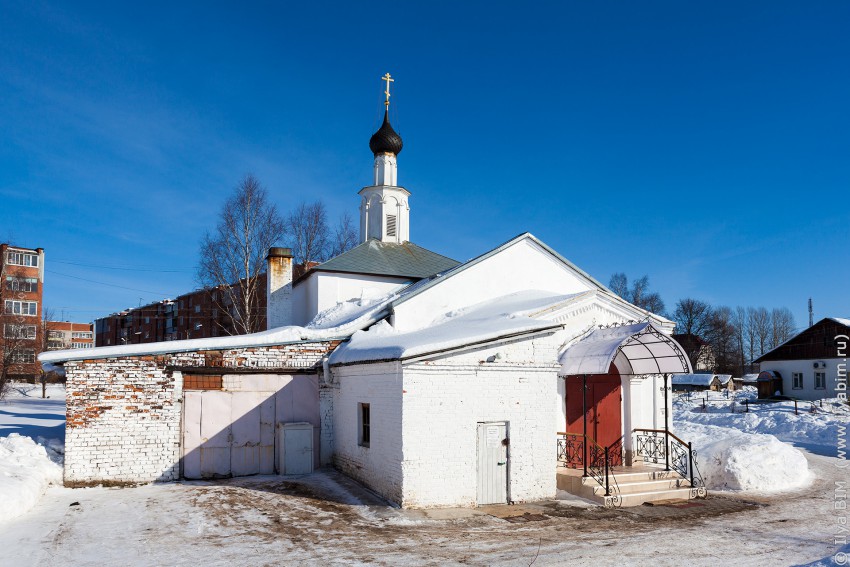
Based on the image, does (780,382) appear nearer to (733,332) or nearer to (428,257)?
(428,257)

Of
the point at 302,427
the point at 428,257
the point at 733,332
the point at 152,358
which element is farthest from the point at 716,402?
the point at 733,332

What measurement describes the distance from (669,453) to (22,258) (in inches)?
2247

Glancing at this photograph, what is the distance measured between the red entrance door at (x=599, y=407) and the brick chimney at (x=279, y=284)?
10.8m

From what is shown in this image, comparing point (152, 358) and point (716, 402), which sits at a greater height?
point (152, 358)

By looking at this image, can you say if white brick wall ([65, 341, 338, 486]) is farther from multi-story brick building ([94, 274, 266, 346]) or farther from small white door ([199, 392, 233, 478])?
multi-story brick building ([94, 274, 266, 346])

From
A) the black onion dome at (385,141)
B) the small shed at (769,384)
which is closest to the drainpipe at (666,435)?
the black onion dome at (385,141)

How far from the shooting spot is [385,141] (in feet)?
74.8

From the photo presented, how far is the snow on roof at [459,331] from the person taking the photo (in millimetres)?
11047

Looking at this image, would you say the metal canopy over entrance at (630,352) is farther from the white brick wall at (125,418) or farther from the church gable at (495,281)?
the white brick wall at (125,418)

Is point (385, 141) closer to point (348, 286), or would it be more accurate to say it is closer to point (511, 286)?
point (348, 286)

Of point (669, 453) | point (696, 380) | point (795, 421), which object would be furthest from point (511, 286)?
point (696, 380)

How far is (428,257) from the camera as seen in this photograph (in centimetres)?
2245

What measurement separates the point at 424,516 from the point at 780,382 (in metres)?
38.3

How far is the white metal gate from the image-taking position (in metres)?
13.6
